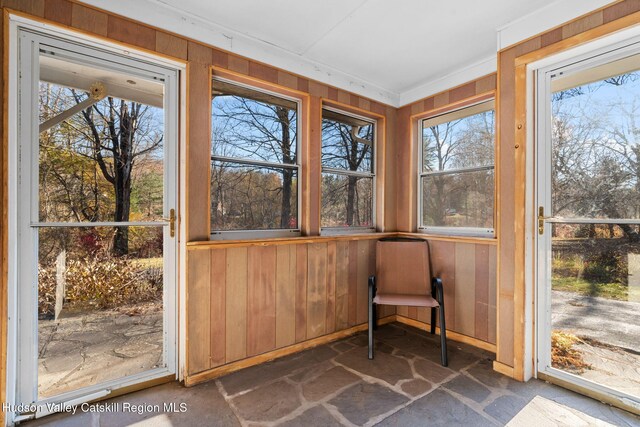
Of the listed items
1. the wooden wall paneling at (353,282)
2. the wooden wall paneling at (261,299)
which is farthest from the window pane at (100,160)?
the wooden wall paneling at (353,282)

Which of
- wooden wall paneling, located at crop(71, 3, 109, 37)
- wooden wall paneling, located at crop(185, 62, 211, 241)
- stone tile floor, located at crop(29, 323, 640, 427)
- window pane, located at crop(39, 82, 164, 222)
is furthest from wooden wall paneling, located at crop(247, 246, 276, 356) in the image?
wooden wall paneling, located at crop(71, 3, 109, 37)

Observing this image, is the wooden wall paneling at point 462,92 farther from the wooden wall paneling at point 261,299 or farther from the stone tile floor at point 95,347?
the stone tile floor at point 95,347

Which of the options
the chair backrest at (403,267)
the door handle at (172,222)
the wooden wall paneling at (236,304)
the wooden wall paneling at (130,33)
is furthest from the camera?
the chair backrest at (403,267)

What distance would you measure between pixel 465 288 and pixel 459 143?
1.44 m

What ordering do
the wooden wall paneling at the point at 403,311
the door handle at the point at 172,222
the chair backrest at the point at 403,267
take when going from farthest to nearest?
the wooden wall paneling at the point at 403,311, the chair backrest at the point at 403,267, the door handle at the point at 172,222

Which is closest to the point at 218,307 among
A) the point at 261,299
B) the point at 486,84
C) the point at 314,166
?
the point at 261,299

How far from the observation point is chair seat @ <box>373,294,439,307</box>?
251cm

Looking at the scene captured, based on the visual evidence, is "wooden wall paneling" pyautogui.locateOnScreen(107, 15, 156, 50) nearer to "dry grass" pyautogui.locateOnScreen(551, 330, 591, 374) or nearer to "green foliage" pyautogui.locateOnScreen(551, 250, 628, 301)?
"green foliage" pyautogui.locateOnScreen(551, 250, 628, 301)

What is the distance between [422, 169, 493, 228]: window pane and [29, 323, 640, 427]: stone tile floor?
126 centimetres

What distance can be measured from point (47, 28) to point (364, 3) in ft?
6.23

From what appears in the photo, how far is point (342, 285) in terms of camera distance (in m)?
2.97

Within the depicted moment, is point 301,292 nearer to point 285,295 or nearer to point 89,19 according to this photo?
point 285,295

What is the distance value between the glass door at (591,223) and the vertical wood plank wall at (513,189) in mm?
141

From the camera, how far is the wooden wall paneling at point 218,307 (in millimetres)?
2223
